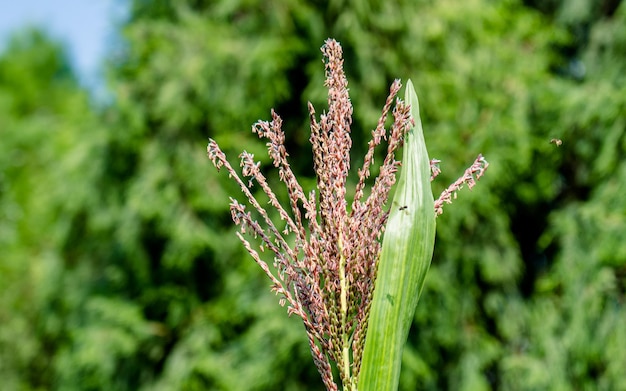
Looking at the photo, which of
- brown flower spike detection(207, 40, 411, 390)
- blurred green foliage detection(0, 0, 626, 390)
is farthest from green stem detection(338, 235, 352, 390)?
blurred green foliage detection(0, 0, 626, 390)

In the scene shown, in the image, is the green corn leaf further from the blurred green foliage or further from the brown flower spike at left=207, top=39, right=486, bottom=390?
the blurred green foliage

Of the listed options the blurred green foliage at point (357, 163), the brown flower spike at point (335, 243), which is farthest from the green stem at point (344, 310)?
the blurred green foliage at point (357, 163)

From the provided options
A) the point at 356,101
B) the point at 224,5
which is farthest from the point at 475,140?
the point at 224,5

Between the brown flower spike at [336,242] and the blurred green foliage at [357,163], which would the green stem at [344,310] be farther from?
the blurred green foliage at [357,163]

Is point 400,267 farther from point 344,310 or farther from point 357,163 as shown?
point 357,163

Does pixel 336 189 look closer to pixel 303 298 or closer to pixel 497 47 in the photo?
pixel 303 298

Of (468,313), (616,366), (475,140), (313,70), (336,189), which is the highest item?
(313,70)

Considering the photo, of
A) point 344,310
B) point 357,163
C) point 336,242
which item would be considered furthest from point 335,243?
point 357,163
